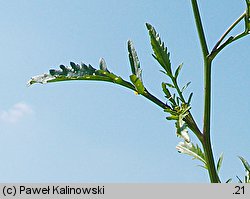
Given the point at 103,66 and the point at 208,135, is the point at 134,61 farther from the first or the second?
the point at 208,135

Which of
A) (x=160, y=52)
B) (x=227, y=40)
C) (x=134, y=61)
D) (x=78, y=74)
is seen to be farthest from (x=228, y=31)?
(x=78, y=74)

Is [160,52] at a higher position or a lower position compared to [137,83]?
higher

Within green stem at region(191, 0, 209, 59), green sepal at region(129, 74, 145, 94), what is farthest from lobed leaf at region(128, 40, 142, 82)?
green stem at region(191, 0, 209, 59)

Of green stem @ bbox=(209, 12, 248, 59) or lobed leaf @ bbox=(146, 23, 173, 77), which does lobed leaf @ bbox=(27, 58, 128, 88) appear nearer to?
lobed leaf @ bbox=(146, 23, 173, 77)

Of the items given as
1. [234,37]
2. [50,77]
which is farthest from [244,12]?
[50,77]

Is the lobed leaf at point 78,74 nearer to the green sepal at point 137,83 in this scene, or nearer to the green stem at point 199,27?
the green sepal at point 137,83

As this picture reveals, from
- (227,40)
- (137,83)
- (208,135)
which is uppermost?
(227,40)

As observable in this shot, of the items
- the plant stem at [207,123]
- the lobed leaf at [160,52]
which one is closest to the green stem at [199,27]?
the plant stem at [207,123]
